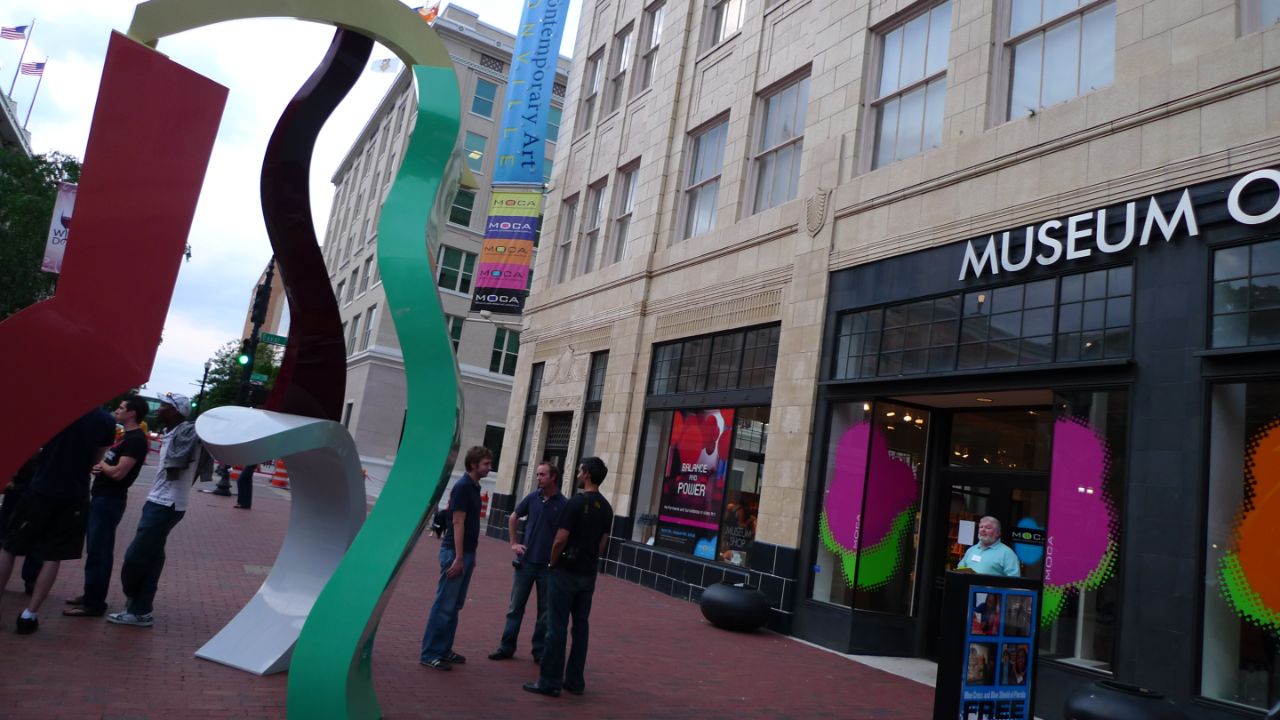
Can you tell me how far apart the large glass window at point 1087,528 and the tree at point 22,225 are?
30.4m

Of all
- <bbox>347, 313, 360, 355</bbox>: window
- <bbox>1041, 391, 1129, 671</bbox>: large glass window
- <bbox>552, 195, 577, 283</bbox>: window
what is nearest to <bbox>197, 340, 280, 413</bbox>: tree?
<bbox>347, 313, 360, 355</bbox>: window

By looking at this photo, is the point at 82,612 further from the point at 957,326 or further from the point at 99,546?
the point at 957,326

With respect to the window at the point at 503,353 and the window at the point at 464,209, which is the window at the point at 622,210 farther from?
the window at the point at 464,209

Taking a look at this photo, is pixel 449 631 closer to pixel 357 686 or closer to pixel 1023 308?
pixel 357 686

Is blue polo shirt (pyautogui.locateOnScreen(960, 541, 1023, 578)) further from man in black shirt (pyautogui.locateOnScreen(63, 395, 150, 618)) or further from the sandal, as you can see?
the sandal

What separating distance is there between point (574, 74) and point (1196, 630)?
20.2 m

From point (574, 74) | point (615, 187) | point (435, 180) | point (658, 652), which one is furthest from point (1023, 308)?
point (574, 74)

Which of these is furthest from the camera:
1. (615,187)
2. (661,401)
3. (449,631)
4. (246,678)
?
(615,187)

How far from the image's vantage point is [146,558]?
701 centimetres

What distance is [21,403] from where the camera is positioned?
4648 millimetres

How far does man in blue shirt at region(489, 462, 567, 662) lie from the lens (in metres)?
7.62

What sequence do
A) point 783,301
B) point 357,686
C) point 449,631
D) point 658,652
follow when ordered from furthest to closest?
point 783,301 < point 658,652 < point 449,631 < point 357,686

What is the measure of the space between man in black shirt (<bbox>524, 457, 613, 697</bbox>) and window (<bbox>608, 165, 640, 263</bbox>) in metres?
12.3

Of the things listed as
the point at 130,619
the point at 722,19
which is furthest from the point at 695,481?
the point at 722,19
